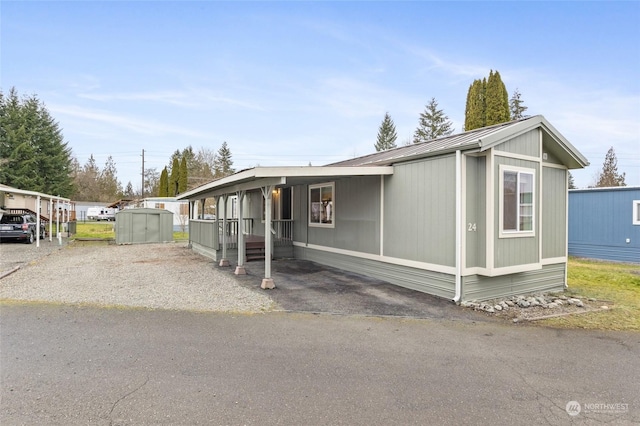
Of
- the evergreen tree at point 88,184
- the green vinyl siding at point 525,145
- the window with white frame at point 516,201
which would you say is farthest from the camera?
the evergreen tree at point 88,184

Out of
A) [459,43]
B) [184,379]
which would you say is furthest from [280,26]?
[184,379]

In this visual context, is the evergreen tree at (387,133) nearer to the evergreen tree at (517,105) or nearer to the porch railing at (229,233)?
the evergreen tree at (517,105)

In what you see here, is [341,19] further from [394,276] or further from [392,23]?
[394,276]

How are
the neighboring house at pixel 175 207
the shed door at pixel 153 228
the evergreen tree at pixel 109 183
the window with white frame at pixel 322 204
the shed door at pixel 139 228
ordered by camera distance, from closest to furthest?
1. the window with white frame at pixel 322 204
2. the shed door at pixel 139 228
3. the shed door at pixel 153 228
4. the neighboring house at pixel 175 207
5. the evergreen tree at pixel 109 183

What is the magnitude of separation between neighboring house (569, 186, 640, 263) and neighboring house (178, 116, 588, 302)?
675 centimetres

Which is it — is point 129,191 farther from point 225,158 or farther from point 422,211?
point 422,211

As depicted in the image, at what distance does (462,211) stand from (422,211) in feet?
2.94

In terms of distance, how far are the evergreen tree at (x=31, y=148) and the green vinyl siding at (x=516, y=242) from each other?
112 feet

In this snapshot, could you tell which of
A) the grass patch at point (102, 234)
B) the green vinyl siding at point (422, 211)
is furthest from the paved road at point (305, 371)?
the grass patch at point (102, 234)

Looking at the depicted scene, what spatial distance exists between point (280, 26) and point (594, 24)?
397 inches

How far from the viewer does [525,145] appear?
6512mm

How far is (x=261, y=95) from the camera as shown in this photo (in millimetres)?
20531

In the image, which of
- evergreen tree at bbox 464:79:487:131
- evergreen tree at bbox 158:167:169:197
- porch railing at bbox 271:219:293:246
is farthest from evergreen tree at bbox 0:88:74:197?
evergreen tree at bbox 464:79:487:131

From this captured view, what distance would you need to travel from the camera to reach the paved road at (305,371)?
8.57 feet
